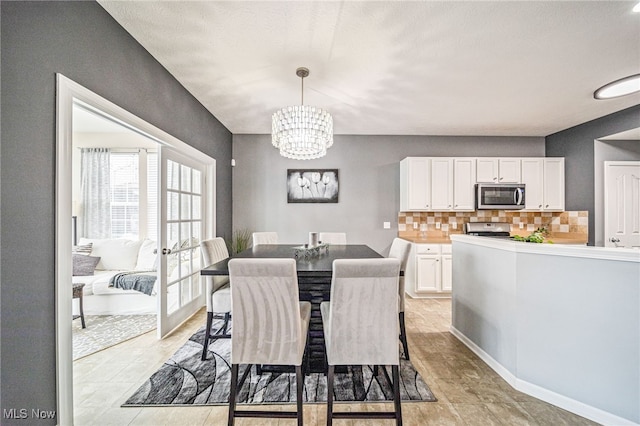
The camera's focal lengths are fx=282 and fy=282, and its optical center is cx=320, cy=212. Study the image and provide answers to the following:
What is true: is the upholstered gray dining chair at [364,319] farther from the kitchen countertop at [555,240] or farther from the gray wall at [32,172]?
the kitchen countertop at [555,240]

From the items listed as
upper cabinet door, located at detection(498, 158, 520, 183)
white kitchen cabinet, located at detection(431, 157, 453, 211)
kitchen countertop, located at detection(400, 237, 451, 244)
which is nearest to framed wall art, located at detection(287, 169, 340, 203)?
kitchen countertop, located at detection(400, 237, 451, 244)

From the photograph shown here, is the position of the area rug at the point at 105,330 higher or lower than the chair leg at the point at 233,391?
lower

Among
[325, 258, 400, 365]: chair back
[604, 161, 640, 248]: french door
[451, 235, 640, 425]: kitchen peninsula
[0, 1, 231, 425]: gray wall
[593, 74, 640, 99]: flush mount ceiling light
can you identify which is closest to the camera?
[0, 1, 231, 425]: gray wall

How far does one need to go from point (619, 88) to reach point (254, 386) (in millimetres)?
4428

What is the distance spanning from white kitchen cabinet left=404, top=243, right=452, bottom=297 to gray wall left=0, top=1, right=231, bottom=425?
3.88 m

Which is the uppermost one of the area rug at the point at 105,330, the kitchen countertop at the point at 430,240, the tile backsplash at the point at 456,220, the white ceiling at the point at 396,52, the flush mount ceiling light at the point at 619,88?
the white ceiling at the point at 396,52

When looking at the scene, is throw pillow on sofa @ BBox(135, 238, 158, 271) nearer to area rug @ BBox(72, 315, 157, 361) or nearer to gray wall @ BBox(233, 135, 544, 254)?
area rug @ BBox(72, 315, 157, 361)

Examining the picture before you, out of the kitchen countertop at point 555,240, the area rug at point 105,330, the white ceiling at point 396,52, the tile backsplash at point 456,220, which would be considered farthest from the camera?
the tile backsplash at point 456,220

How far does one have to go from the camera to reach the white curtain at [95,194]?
4.39m

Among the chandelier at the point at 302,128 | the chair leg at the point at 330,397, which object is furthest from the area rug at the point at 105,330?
the chandelier at the point at 302,128

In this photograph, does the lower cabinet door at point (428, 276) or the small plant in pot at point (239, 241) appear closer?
the lower cabinet door at point (428, 276)

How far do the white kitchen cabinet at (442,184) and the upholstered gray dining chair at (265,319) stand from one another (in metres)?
3.48

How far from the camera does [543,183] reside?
174 inches

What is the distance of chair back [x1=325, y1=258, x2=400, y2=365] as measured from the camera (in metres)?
1.49
